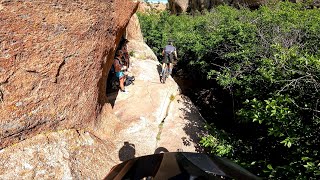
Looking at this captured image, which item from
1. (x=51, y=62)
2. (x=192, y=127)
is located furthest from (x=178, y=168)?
(x=192, y=127)

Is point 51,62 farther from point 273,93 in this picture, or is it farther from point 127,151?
point 273,93

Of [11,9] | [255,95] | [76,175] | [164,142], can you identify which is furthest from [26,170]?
[255,95]

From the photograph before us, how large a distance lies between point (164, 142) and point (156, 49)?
28.0ft

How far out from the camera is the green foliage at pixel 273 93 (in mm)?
3568

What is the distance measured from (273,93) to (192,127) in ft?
11.2

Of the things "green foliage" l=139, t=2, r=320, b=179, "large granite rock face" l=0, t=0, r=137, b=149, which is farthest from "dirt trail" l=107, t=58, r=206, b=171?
"green foliage" l=139, t=2, r=320, b=179

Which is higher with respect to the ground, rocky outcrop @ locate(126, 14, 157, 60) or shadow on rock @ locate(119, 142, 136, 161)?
rocky outcrop @ locate(126, 14, 157, 60)

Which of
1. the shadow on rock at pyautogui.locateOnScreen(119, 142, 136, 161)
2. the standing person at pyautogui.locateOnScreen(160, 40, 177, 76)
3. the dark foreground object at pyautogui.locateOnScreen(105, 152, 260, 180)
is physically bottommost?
the shadow on rock at pyautogui.locateOnScreen(119, 142, 136, 161)

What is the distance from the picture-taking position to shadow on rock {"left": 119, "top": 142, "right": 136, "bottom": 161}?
224 inches

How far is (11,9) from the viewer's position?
13.0ft

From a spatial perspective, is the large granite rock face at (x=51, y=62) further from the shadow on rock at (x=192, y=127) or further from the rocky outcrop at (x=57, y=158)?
the shadow on rock at (x=192, y=127)

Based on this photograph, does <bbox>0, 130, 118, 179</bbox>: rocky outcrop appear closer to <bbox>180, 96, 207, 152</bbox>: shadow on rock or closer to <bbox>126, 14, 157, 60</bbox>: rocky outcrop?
<bbox>180, 96, 207, 152</bbox>: shadow on rock

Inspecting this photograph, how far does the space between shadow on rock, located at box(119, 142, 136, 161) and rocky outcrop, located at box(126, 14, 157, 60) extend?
574 centimetres

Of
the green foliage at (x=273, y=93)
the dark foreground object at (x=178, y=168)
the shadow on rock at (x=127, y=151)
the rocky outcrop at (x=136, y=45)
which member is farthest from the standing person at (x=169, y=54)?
the dark foreground object at (x=178, y=168)
